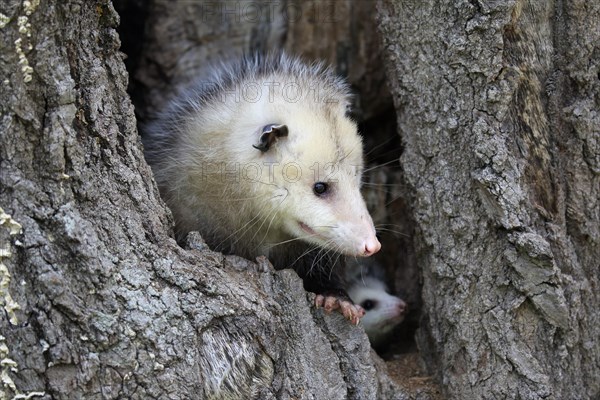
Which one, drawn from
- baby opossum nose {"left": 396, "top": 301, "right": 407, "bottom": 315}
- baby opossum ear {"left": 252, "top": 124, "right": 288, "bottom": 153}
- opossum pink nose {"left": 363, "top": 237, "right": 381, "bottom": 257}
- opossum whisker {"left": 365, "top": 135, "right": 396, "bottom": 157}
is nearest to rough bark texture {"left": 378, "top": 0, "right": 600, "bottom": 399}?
opossum pink nose {"left": 363, "top": 237, "right": 381, "bottom": 257}

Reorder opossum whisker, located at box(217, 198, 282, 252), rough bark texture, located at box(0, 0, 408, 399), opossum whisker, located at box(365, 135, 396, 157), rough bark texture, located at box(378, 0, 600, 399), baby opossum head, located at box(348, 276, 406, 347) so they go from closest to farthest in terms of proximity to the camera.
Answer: rough bark texture, located at box(0, 0, 408, 399) → rough bark texture, located at box(378, 0, 600, 399) → opossum whisker, located at box(217, 198, 282, 252) → baby opossum head, located at box(348, 276, 406, 347) → opossum whisker, located at box(365, 135, 396, 157)

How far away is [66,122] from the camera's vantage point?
1.64 meters

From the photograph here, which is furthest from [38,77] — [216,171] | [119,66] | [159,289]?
[216,171]

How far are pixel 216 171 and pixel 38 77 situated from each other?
2.56 feet

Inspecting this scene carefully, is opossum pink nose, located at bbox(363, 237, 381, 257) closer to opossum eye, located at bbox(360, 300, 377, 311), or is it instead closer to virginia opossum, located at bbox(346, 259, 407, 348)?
virginia opossum, located at bbox(346, 259, 407, 348)

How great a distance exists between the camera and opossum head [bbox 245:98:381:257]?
2.09 metres

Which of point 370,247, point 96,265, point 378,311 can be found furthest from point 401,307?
point 96,265

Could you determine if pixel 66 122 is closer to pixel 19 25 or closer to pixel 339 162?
pixel 19 25

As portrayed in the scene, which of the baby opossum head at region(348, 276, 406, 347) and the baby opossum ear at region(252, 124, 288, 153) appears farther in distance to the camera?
the baby opossum head at region(348, 276, 406, 347)

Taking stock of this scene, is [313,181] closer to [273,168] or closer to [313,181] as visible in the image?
[313,181]

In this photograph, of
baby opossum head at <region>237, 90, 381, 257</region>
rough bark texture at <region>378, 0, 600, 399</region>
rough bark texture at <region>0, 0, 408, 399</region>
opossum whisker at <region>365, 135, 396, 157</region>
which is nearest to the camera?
rough bark texture at <region>0, 0, 408, 399</region>

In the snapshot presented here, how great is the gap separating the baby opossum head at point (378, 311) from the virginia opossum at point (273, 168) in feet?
1.38

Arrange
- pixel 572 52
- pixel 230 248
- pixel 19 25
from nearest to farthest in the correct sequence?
pixel 19 25 < pixel 572 52 < pixel 230 248

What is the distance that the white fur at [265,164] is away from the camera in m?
2.12
